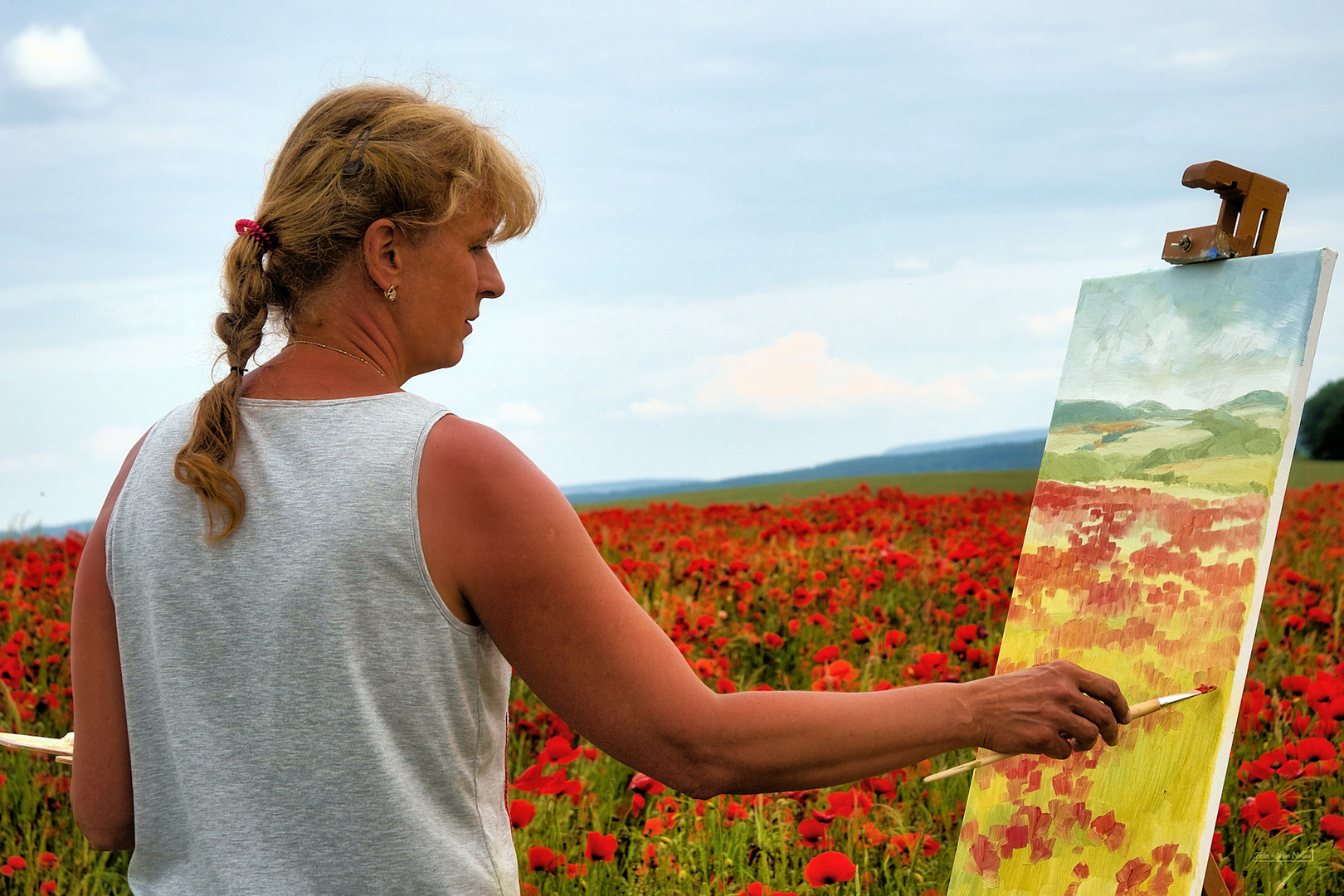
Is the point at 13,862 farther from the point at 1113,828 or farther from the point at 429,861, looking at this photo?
the point at 1113,828

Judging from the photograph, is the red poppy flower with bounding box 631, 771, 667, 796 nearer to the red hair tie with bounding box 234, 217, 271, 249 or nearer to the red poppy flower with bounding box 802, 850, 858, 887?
the red poppy flower with bounding box 802, 850, 858, 887

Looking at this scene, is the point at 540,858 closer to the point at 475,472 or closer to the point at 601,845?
the point at 601,845

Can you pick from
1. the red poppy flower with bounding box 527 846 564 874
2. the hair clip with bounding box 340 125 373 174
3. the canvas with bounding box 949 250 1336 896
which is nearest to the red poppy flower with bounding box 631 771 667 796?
the red poppy flower with bounding box 527 846 564 874

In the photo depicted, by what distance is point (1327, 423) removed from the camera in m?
22.6

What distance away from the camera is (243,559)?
118 cm

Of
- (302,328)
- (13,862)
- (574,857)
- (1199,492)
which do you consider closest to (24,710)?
(13,862)

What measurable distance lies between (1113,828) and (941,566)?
3.27 meters

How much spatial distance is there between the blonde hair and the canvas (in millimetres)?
1272

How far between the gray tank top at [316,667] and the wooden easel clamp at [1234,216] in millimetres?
1425

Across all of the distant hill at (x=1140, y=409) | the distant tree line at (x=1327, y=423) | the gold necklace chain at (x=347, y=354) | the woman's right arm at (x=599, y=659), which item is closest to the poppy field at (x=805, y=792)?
the distant hill at (x=1140, y=409)

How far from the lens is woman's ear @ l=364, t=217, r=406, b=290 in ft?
4.21

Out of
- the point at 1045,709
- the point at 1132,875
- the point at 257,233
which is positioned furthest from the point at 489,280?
the point at 1132,875

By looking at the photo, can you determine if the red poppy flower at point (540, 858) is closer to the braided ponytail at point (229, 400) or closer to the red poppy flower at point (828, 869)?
the red poppy flower at point (828, 869)

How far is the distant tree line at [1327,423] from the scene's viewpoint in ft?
73.1
